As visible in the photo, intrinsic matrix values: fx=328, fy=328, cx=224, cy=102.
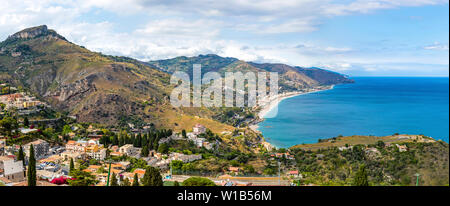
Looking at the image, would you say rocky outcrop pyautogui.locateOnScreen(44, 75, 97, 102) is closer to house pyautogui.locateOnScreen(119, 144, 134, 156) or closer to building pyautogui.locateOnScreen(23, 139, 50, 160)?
building pyautogui.locateOnScreen(23, 139, 50, 160)

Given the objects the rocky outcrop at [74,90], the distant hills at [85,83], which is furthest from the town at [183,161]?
the rocky outcrop at [74,90]

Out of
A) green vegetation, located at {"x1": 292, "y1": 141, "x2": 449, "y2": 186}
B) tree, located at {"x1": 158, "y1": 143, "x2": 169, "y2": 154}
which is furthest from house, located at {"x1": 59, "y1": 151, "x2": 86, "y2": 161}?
green vegetation, located at {"x1": 292, "y1": 141, "x2": 449, "y2": 186}

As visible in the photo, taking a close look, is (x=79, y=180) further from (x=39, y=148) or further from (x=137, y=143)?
(x=137, y=143)

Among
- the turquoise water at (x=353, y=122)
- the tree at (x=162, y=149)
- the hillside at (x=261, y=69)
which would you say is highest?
the hillside at (x=261, y=69)

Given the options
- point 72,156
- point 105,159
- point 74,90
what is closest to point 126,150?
point 105,159

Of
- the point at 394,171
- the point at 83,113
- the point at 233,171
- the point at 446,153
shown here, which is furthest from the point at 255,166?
the point at 83,113

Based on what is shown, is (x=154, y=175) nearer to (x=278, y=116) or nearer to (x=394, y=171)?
(x=394, y=171)

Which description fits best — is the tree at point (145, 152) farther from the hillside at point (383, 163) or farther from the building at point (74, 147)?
the hillside at point (383, 163)

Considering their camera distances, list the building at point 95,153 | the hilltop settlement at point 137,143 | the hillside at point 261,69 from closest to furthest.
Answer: the hilltop settlement at point 137,143
the building at point 95,153
the hillside at point 261,69

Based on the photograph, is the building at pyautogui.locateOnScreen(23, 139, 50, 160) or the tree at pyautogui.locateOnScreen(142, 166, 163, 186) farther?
the building at pyautogui.locateOnScreen(23, 139, 50, 160)
